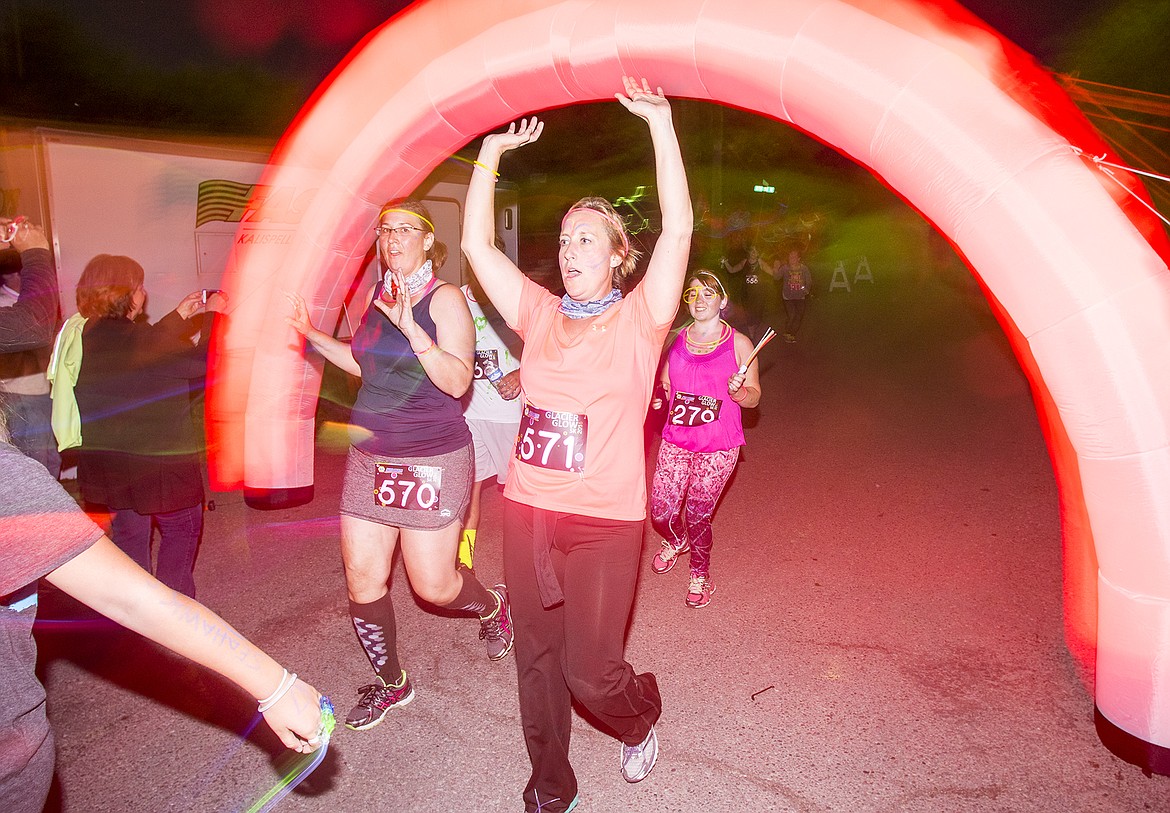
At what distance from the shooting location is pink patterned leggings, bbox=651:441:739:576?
4.48 m

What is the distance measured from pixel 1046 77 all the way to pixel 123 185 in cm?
851

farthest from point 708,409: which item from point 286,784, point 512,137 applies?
point 286,784

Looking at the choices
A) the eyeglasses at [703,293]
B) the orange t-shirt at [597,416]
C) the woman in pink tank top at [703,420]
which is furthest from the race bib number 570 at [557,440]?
the eyeglasses at [703,293]

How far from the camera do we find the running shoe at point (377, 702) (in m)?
3.48

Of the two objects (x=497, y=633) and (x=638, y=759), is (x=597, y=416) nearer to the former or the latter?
(x=638, y=759)

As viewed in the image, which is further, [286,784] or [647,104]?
[286,784]

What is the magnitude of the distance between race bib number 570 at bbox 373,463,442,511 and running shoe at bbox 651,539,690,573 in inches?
88.8

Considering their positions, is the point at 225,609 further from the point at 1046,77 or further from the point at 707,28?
the point at 1046,77

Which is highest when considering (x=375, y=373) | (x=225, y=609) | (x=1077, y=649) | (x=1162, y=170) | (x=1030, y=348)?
(x=1162, y=170)

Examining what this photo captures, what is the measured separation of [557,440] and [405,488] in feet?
2.92

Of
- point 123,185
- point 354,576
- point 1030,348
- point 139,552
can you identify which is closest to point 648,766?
point 354,576

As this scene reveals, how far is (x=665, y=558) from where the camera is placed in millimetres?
5078

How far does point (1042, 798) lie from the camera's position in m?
2.97

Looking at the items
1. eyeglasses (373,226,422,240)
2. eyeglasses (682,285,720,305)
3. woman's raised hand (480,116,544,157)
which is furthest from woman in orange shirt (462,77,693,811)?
eyeglasses (682,285,720,305)
